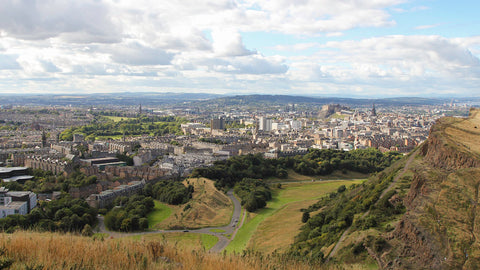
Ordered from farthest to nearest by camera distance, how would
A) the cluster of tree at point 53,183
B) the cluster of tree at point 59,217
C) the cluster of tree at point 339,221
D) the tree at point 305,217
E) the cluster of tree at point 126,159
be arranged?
the cluster of tree at point 126,159 → the cluster of tree at point 53,183 → the tree at point 305,217 → the cluster of tree at point 59,217 → the cluster of tree at point 339,221

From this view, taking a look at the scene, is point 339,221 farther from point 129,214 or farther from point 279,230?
point 129,214

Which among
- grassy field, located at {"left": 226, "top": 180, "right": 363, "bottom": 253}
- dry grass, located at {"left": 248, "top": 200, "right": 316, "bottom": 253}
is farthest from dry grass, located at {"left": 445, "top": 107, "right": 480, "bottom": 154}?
grassy field, located at {"left": 226, "top": 180, "right": 363, "bottom": 253}

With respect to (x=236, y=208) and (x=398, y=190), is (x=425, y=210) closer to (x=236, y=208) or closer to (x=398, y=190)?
(x=398, y=190)

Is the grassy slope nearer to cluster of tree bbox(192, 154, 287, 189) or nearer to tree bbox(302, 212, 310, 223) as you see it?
tree bbox(302, 212, 310, 223)

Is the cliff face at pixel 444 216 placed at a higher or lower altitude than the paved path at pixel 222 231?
higher

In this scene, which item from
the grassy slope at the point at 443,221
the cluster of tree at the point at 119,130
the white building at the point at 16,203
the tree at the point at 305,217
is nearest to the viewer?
the grassy slope at the point at 443,221

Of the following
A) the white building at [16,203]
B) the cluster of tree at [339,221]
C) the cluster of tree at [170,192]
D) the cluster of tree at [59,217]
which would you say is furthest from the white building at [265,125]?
the cluster of tree at [339,221]

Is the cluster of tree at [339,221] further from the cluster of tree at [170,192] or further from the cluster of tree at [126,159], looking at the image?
the cluster of tree at [126,159]

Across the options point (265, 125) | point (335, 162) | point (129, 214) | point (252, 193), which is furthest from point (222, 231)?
point (265, 125)
